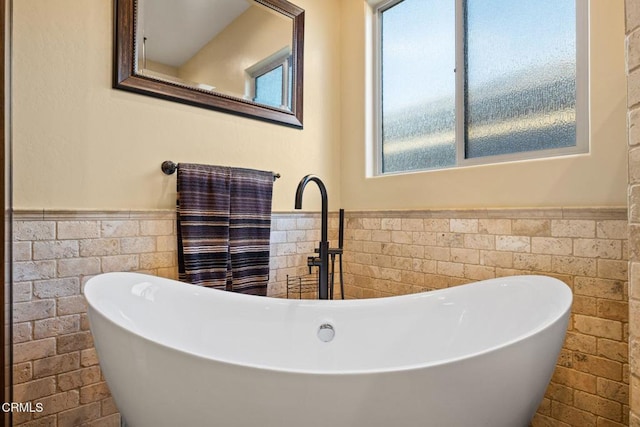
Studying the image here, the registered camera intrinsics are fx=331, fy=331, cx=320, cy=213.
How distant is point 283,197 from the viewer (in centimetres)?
204

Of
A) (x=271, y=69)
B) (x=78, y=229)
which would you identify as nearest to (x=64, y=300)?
(x=78, y=229)

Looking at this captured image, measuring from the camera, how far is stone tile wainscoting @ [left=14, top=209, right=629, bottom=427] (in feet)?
4.08

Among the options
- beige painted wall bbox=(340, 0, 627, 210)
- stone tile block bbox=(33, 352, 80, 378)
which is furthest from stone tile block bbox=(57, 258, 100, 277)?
beige painted wall bbox=(340, 0, 627, 210)

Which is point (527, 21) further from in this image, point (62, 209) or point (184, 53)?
point (62, 209)

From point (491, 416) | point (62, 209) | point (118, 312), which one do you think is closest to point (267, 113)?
point (62, 209)

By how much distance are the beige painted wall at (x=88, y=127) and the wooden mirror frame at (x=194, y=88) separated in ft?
0.12

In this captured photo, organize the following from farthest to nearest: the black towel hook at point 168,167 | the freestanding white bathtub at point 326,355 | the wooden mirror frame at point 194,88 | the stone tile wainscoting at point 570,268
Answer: the black towel hook at point 168,167, the wooden mirror frame at point 194,88, the stone tile wainscoting at point 570,268, the freestanding white bathtub at point 326,355

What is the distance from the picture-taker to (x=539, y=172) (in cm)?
143

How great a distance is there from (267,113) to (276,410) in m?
1.61

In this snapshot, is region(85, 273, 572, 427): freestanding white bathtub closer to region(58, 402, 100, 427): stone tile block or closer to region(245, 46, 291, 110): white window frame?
region(58, 402, 100, 427): stone tile block

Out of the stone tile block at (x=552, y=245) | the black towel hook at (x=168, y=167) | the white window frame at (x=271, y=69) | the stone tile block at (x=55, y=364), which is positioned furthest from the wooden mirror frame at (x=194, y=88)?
the stone tile block at (x=552, y=245)

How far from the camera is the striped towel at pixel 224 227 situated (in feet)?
5.23

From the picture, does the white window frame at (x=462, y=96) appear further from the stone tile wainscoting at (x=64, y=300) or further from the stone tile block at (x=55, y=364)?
the stone tile block at (x=55, y=364)

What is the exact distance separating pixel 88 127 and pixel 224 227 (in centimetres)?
72
